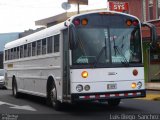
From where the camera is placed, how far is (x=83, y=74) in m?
13.1

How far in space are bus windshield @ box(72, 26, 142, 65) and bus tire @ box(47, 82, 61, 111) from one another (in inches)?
84.1

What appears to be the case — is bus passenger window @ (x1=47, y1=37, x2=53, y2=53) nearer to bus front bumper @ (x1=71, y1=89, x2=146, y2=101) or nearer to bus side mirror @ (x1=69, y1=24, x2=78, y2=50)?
bus side mirror @ (x1=69, y1=24, x2=78, y2=50)

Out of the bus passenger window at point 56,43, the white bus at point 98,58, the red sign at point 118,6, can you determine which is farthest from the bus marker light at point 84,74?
the red sign at point 118,6

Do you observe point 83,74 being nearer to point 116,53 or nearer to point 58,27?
point 116,53

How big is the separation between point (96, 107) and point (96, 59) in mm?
3012

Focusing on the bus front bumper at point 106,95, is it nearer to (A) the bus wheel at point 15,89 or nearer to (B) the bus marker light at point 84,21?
(B) the bus marker light at point 84,21

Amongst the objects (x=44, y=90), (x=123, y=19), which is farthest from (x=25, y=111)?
(x=123, y=19)

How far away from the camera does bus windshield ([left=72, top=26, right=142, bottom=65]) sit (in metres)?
13.2

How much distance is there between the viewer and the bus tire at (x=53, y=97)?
48.3 ft

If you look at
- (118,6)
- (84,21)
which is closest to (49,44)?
(84,21)

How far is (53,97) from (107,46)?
9.66 feet

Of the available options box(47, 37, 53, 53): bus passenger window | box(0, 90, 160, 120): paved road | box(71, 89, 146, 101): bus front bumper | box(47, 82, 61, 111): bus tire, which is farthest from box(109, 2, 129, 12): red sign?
box(71, 89, 146, 101): bus front bumper

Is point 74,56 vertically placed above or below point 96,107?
above

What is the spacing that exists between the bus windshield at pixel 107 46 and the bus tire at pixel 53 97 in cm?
214
